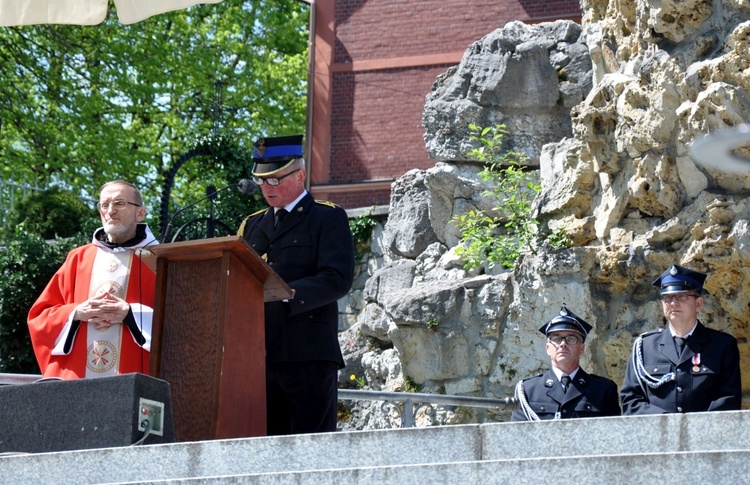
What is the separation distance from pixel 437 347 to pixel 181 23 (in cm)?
1646

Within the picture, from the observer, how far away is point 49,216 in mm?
20578

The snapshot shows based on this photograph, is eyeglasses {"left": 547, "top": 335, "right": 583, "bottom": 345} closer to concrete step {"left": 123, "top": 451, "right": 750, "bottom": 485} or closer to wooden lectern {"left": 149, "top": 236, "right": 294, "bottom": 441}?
wooden lectern {"left": 149, "top": 236, "right": 294, "bottom": 441}

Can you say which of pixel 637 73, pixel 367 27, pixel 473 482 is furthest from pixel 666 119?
pixel 367 27

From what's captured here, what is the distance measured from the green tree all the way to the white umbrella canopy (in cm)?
1451

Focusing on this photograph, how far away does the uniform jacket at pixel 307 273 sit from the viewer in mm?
6324

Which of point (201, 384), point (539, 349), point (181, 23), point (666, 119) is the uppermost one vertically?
point (181, 23)

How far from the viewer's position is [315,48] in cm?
2052

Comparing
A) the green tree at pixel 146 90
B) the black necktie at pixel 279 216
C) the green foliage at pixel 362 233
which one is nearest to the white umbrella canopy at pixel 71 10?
the black necktie at pixel 279 216

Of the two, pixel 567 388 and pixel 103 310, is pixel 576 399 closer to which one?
pixel 567 388

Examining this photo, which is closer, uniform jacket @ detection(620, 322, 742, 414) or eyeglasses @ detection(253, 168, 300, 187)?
eyeglasses @ detection(253, 168, 300, 187)

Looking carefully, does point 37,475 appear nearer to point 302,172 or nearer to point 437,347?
point 302,172

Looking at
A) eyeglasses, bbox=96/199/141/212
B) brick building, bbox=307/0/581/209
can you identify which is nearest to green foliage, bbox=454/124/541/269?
eyeglasses, bbox=96/199/141/212

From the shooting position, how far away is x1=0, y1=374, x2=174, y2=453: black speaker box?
5059 mm

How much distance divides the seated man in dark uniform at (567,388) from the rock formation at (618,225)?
2236 millimetres
